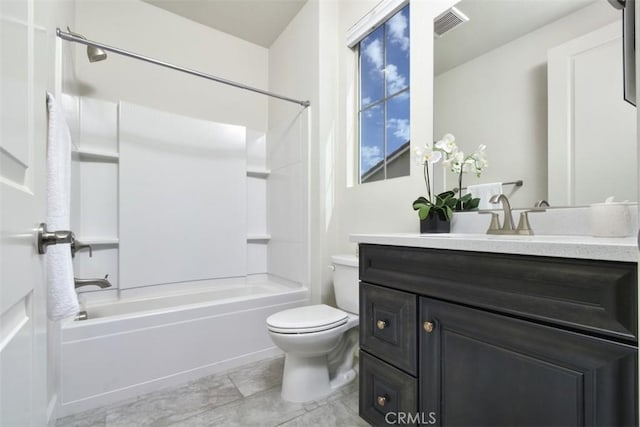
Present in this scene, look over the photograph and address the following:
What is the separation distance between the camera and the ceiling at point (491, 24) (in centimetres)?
113

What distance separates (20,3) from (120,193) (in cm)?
181

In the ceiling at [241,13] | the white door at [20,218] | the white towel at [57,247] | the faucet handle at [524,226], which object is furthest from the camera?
the ceiling at [241,13]

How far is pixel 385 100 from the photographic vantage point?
1.88 m

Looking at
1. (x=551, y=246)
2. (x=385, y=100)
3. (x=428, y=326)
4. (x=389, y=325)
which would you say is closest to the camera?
(x=551, y=246)

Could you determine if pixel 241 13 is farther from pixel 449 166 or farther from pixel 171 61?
pixel 449 166

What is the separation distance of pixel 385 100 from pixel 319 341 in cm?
154

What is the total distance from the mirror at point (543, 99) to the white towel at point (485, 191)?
0.03 meters

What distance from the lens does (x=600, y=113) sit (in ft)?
3.27

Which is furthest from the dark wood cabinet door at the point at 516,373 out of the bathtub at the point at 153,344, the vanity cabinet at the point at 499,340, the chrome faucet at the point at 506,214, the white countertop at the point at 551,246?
the bathtub at the point at 153,344

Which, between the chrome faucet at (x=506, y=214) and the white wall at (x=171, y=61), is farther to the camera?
the white wall at (x=171, y=61)

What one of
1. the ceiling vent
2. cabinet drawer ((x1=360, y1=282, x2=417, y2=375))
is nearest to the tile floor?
cabinet drawer ((x1=360, y1=282, x2=417, y2=375))

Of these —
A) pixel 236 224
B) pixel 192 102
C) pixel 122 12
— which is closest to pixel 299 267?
pixel 236 224

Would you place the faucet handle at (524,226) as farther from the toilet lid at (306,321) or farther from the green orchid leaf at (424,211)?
the toilet lid at (306,321)

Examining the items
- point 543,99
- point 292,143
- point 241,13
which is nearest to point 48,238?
point 543,99
